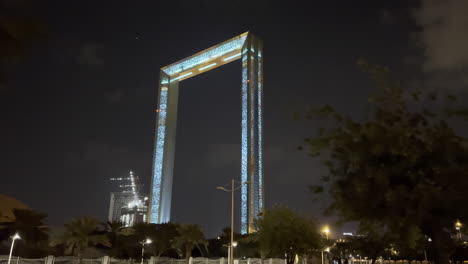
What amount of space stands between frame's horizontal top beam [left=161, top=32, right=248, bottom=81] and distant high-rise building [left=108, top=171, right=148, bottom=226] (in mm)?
107067

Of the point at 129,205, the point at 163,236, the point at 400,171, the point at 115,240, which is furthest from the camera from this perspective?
the point at 129,205

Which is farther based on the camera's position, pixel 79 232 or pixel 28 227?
pixel 28 227

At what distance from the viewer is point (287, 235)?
119ft

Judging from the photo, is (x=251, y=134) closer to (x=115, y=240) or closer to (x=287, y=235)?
(x=287, y=235)

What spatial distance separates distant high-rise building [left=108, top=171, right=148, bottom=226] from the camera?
556 ft

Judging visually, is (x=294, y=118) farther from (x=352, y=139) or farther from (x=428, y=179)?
(x=428, y=179)

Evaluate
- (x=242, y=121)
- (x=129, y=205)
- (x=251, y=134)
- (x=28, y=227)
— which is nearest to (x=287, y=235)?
(x=251, y=134)

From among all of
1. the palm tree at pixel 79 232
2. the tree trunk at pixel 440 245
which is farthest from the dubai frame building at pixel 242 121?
the tree trunk at pixel 440 245

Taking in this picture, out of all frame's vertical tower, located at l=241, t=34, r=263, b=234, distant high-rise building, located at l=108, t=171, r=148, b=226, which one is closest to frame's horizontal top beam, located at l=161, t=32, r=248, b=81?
frame's vertical tower, located at l=241, t=34, r=263, b=234

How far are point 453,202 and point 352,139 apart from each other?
291 centimetres

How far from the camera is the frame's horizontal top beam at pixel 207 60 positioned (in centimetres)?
6256

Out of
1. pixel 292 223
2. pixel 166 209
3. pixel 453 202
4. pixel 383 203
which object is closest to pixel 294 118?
pixel 383 203

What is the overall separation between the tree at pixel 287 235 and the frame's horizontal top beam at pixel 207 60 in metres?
31.7

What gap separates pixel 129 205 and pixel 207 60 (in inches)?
4816
